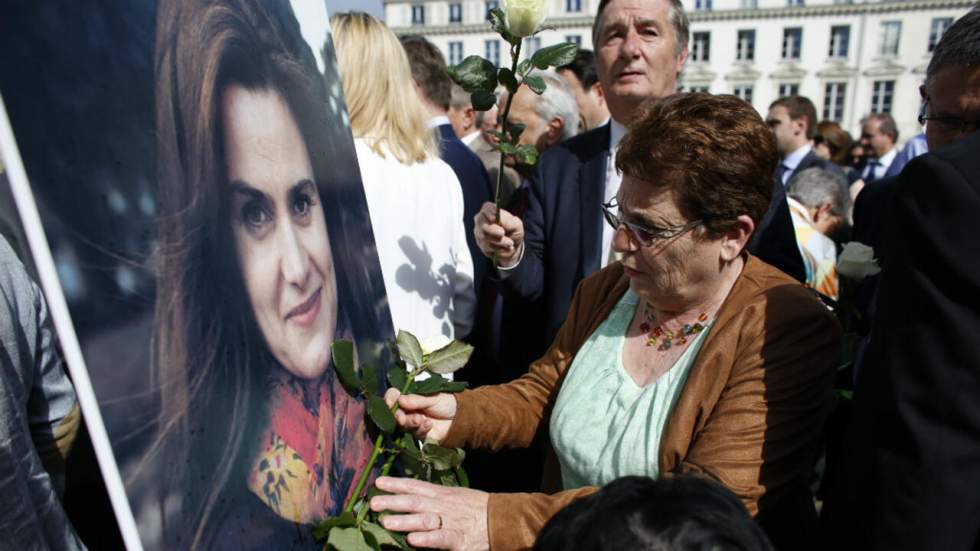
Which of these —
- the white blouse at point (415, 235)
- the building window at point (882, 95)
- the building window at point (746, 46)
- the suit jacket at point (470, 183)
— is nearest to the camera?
the white blouse at point (415, 235)

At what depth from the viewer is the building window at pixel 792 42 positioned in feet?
141

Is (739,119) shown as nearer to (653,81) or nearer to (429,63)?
(653,81)

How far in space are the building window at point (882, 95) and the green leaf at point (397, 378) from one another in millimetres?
46708

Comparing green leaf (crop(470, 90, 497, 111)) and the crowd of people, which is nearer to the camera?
the crowd of people

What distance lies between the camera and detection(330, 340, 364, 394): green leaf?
1183 millimetres

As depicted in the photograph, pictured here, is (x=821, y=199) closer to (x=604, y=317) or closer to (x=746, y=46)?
(x=604, y=317)

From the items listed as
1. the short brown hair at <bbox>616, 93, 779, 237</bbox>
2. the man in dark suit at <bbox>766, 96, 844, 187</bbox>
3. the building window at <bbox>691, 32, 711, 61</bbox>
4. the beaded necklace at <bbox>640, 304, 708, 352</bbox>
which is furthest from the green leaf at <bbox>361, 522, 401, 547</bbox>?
the building window at <bbox>691, 32, 711, 61</bbox>

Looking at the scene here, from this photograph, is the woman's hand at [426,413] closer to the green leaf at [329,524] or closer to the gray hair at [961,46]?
the green leaf at [329,524]

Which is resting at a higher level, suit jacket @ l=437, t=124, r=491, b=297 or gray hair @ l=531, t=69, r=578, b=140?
gray hair @ l=531, t=69, r=578, b=140

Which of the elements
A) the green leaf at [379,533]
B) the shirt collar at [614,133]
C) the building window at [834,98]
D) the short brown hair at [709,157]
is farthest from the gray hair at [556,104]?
the building window at [834,98]

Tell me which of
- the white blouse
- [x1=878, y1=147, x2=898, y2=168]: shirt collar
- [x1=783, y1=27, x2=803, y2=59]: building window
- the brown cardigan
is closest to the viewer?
the brown cardigan

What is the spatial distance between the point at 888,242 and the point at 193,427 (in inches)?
39.7

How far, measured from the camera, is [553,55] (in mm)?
→ 1491

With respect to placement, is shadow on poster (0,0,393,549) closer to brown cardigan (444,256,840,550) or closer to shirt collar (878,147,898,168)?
brown cardigan (444,256,840,550)
